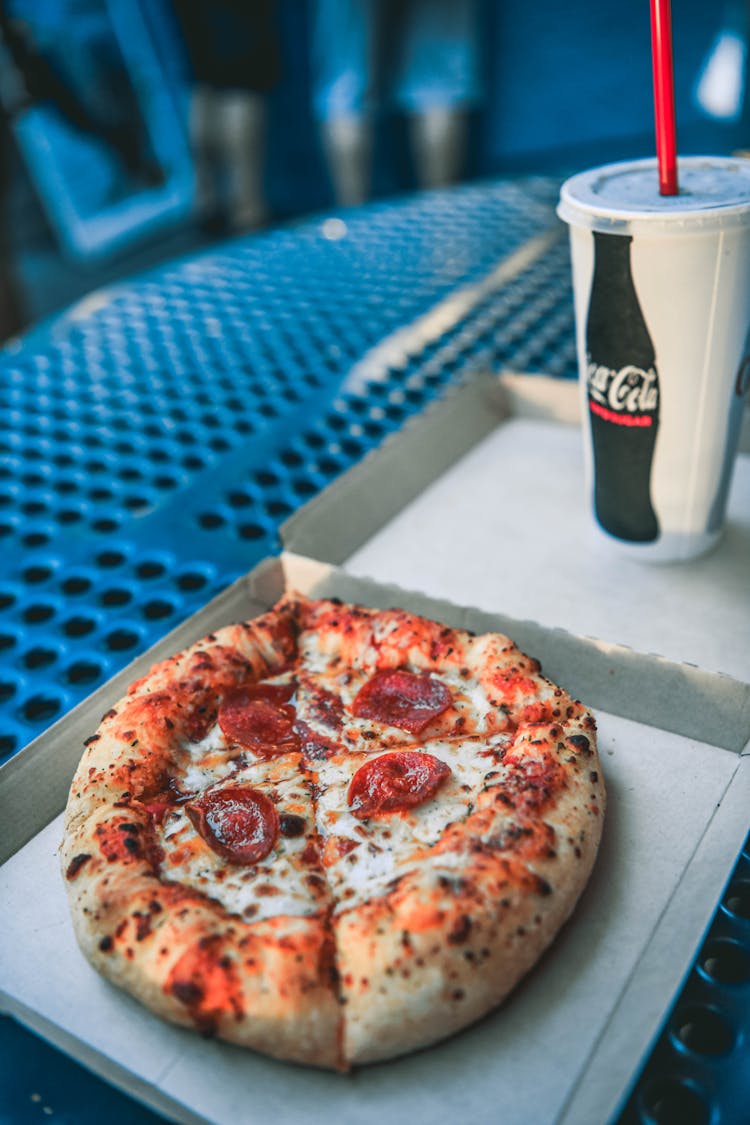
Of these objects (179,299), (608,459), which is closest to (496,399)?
(608,459)

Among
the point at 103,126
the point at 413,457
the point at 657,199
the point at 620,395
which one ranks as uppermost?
the point at 657,199

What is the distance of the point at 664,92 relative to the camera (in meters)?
1.27

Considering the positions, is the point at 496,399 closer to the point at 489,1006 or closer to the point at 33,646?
the point at 33,646

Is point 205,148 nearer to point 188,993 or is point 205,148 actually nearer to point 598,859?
point 598,859

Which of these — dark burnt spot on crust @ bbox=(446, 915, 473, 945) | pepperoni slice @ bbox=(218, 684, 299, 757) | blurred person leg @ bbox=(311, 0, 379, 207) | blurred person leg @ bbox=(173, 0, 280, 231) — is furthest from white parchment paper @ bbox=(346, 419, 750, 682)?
blurred person leg @ bbox=(173, 0, 280, 231)

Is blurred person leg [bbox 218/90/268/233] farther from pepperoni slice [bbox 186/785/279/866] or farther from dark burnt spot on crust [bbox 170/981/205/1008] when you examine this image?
dark burnt spot on crust [bbox 170/981/205/1008]

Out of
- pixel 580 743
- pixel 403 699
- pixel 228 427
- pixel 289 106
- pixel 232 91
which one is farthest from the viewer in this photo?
pixel 289 106

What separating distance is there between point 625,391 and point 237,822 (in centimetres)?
88

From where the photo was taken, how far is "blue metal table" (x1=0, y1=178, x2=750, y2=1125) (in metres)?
0.96

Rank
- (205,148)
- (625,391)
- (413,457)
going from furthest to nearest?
1. (205,148)
2. (413,457)
3. (625,391)

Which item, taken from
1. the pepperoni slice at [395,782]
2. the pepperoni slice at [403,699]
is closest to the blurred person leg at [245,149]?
the pepperoni slice at [403,699]

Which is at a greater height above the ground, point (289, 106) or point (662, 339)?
point (662, 339)

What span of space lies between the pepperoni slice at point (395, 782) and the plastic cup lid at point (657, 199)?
2.56 feet

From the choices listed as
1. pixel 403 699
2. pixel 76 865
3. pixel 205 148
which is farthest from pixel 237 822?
pixel 205 148
